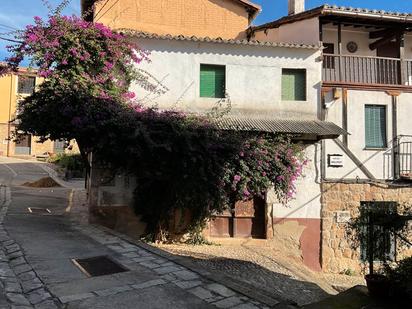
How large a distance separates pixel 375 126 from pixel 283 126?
3960mm

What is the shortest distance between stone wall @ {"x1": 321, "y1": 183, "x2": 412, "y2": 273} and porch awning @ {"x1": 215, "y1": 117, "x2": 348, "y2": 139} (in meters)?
2.06

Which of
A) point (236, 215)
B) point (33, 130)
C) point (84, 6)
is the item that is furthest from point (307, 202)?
point (84, 6)

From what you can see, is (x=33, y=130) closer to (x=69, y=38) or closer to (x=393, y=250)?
(x=69, y=38)

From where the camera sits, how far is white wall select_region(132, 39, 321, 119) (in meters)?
14.2

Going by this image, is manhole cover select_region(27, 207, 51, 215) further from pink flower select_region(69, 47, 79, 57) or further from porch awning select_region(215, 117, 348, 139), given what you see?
porch awning select_region(215, 117, 348, 139)

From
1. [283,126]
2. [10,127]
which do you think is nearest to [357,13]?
[283,126]

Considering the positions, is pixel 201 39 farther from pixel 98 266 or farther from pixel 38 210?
pixel 98 266

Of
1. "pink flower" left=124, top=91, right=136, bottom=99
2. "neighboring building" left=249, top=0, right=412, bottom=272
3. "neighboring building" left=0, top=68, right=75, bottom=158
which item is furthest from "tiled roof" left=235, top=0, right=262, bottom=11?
"neighboring building" left=0, top=68, right=75, bottom=158

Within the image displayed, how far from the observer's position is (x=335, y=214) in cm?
1454

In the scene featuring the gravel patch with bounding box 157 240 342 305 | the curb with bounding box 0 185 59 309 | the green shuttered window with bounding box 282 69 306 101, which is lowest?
the gravel patch with bounding box 157 240 342 305

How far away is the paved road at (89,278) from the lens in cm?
545

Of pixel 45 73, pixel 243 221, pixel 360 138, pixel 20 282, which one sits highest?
pixel 45 73

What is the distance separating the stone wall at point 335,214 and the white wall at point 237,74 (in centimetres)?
275

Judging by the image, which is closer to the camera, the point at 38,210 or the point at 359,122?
the point at 38,210
